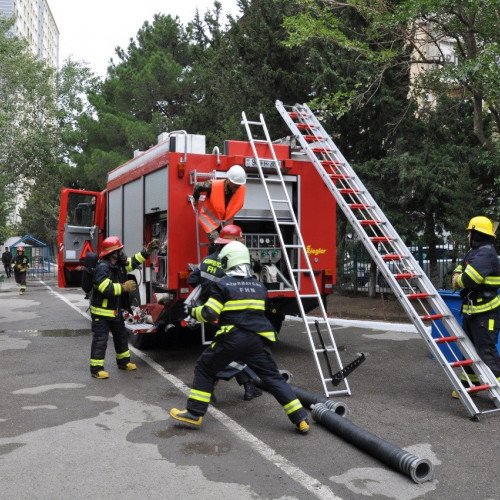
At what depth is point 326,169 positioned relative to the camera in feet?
25.0

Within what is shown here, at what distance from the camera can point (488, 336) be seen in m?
5.53

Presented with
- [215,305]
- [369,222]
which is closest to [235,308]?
[215,305]

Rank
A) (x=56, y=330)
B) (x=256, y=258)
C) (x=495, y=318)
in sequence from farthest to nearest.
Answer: (x=56, y=330), (x=256, y=258), (x=495, y=318)

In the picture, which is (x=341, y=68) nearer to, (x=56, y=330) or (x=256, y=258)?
(x=256, y=258)

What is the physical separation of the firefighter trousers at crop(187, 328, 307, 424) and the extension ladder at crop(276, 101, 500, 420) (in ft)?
5.15

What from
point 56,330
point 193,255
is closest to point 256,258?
point 193,255

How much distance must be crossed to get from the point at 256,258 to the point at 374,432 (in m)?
3.16

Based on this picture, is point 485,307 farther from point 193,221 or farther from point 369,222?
point 193,221

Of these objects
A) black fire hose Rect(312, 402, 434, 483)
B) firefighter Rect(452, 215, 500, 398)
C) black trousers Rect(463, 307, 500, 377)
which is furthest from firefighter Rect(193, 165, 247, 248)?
black trousers Rect(463, 307, 500, 377)

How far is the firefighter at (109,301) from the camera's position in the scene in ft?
21.8

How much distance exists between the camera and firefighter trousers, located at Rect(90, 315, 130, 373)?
6.68 m

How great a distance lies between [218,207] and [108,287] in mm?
1556

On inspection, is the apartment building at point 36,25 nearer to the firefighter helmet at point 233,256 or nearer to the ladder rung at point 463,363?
the firefighter helmet at point 233,256

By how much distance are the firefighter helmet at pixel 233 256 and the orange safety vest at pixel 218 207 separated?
1510mm
